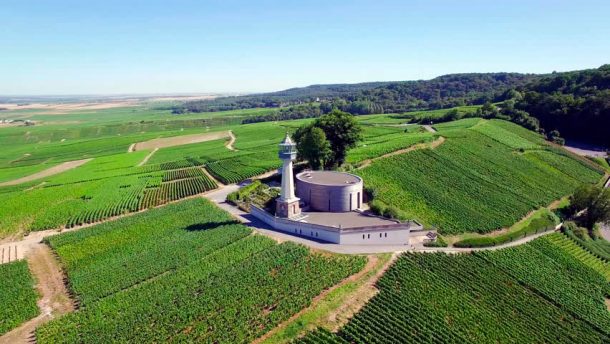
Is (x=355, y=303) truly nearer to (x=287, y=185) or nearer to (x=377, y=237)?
(x=377, y=237)

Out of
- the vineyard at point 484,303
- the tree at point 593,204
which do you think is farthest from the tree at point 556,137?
the vineyard at point 484,303

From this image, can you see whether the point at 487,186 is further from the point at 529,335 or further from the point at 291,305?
the point at 291,305

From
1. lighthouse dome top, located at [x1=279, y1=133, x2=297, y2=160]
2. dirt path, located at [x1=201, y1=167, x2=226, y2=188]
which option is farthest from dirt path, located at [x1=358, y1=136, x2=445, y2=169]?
dirt path, located at [x1=201, y1=167, x2=226, y2=188]

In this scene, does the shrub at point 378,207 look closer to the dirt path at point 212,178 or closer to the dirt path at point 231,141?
the dirt path at point 212,178

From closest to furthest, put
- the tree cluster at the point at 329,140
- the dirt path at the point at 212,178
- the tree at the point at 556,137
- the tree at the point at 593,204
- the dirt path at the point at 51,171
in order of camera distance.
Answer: the tree at the point at 593,204
the tree cluster at the point at 329,140
the dirt path at the point at 212,178
the dirt path at the point at 51,171
the tree at the point at 556,137

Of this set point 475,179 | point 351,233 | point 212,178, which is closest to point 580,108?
point 475,179

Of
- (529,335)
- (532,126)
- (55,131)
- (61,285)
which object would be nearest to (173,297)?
(61,285)
